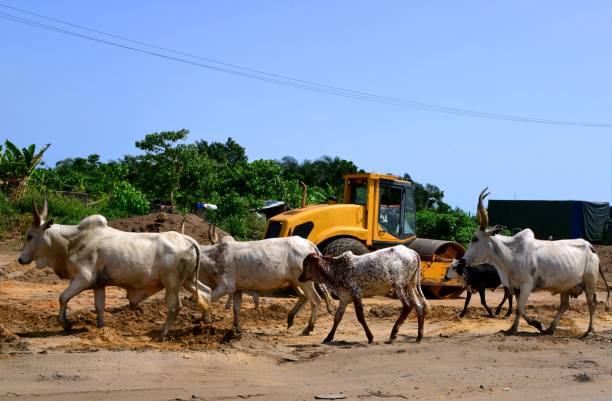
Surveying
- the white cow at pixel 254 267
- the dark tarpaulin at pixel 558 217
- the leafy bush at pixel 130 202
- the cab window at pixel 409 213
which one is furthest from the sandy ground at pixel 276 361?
the dark tarpaulin at pixel 558 217

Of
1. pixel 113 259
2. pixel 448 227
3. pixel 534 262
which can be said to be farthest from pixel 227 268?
pixel 448 227

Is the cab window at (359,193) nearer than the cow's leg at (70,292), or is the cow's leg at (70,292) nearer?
the cow's leg at (70,292)

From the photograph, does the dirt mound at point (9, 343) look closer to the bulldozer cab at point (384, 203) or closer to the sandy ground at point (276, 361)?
the sandy ground at point (276, 361)

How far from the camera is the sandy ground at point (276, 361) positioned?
8.20 m

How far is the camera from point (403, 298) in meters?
11.6

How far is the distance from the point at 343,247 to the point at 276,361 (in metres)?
6.93

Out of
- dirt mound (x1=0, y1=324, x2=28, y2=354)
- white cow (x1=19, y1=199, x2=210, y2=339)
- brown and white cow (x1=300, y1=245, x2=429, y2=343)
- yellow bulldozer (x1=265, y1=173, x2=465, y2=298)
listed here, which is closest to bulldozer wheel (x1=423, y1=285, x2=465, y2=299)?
yellow bulldozer (x1=265, y1=173, x2=465, y2=298)

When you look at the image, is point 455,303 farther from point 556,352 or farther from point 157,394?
point 157,394

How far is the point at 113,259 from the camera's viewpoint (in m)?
11.4

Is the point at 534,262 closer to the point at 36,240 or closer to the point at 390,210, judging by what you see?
the point at 390,210

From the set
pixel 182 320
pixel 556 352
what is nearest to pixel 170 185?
pixel 182 320

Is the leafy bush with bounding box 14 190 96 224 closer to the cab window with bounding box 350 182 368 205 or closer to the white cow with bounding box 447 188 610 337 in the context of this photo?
the cab window with bounding box 350 182 368 205

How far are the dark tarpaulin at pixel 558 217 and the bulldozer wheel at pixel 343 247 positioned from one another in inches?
736

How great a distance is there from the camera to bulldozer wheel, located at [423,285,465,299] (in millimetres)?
18891
